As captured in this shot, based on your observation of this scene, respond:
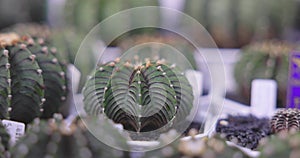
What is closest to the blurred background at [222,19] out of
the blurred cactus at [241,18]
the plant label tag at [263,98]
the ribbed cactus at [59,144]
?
the blurred cactus at [241,18]

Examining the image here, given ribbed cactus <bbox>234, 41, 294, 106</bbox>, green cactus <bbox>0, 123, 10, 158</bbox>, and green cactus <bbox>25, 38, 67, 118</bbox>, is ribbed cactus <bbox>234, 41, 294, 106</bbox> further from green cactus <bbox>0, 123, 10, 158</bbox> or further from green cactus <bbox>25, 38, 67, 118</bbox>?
green cactus <bbox>0, 123, 10, 158</bbox>

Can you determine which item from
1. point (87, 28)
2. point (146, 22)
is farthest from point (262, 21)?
point (87, 28)

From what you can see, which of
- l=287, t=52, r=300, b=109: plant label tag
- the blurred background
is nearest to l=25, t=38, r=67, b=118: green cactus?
l=287, t=52, r=300, b=109: plant label tag

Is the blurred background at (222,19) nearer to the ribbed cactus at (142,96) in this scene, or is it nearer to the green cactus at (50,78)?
the green cactus at (50,78)

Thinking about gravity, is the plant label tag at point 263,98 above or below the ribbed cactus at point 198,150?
above

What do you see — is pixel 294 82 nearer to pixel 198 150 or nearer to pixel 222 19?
pixel 198 150

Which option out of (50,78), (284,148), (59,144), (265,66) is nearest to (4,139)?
(59,144)
